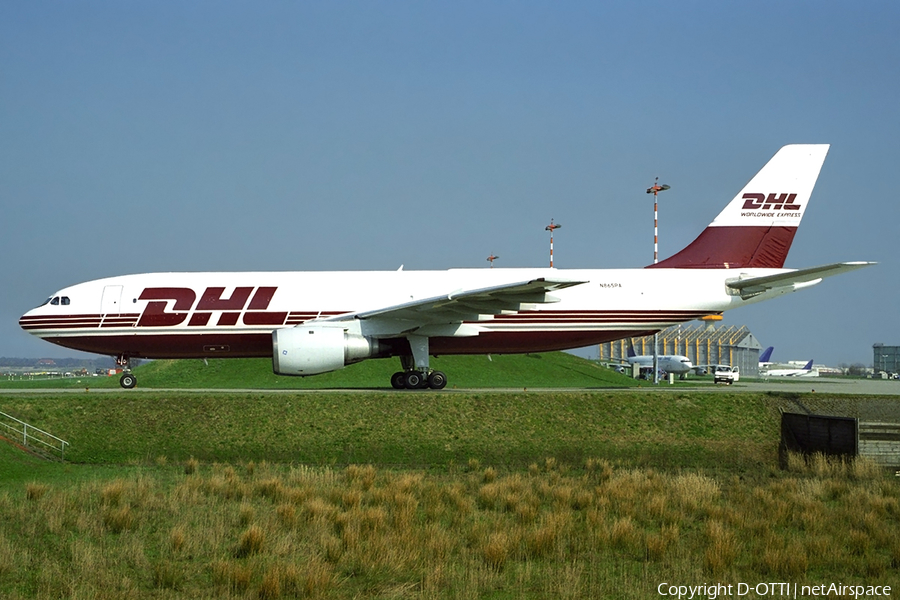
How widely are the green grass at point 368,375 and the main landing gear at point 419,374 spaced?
31.3 ft

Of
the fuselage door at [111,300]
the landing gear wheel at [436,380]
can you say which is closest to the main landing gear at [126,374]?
the fuselage door at [111,300]

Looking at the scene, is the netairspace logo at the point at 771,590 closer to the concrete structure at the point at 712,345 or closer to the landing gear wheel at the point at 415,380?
the landing gear wheel at the point at 415,380

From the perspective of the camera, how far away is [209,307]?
22797 mm

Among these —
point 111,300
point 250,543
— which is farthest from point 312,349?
point 250,543

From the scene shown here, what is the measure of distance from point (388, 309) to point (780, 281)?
38.7ft

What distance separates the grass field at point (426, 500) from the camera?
27.5 feet

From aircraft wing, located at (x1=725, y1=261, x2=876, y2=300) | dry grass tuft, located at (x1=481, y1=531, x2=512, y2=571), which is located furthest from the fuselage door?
aircraft wing, located at (x1=725, y1=261, x2=876, y2=300)

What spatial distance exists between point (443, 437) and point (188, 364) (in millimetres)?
27409

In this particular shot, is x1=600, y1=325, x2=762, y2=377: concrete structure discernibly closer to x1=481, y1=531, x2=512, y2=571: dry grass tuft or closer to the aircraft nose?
the aircraft nose

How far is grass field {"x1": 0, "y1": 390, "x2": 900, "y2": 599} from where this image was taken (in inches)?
329

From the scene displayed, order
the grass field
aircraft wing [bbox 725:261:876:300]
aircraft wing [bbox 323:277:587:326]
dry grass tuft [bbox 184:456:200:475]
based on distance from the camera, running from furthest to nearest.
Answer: aircraft wing [bbox 725:261:876:300] → aircraft wing [bbox 323:277:587:326] → dry grass tuft [bbox 184:456:200:475] → the grass field

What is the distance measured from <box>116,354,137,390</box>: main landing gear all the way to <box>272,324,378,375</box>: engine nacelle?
19.0ft

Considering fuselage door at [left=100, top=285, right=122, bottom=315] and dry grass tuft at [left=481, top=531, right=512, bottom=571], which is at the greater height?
fuselage door at [left=100, top=285, right=122, bottom=315]

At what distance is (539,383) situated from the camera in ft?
121
